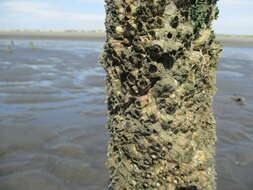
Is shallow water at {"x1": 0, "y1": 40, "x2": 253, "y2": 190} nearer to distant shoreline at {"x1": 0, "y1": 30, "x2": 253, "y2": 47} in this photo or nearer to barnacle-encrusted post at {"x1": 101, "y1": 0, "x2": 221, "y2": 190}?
barnacle-encrusted post at {"x1": 101, "y1": 0, "x2": 221, "y2": 190}

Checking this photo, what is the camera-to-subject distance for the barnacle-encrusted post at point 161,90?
1783 mm

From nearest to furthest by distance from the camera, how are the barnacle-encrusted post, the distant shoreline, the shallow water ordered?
the barnacle-encrusted post, the shallow water, the distant shoreline

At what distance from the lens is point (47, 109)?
25.0 ft

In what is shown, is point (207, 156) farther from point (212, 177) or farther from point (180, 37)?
point (180, 37)

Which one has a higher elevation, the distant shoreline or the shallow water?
the distant shoreline

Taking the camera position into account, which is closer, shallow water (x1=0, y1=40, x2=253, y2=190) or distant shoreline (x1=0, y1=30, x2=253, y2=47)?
shallow water (x1=0, y1=40, x2=253, y2=190)

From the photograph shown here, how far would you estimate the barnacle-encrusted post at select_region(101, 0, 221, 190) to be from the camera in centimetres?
178

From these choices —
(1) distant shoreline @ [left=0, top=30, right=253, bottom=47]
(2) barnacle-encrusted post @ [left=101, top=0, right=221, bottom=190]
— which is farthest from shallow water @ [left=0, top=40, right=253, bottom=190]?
(1) distant shoreline @ [left=0, top=30, right=253, bottom=47]

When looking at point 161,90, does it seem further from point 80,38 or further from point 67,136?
point 80,38

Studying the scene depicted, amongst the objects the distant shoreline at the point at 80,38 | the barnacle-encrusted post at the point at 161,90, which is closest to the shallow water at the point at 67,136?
the barnacle-encrusted post at the point at 161,90

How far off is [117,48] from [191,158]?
1037 millimetres

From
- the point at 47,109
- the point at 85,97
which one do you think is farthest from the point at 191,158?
the point at 85,97

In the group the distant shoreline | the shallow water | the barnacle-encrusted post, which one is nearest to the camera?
the barnacle-encrusted post

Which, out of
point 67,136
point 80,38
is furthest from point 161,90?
point 80,38
